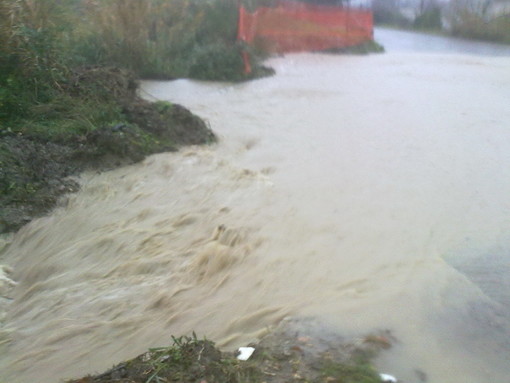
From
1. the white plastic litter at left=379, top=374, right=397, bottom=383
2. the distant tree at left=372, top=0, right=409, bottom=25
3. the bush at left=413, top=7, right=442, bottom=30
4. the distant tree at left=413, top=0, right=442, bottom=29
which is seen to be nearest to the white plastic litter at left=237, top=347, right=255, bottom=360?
the white plastic litter at left=379, top=374, right=397, bottom=383

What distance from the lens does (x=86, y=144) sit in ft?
23.2

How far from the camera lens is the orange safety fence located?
1447 cm

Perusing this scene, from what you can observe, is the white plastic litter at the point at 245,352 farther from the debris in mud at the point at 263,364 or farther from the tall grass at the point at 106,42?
the tall grass at the point at 106,42

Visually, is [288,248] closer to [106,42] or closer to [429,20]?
[106,42]

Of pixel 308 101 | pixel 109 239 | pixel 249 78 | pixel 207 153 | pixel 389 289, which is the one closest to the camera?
pixel 389 289

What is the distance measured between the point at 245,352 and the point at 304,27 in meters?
13.3

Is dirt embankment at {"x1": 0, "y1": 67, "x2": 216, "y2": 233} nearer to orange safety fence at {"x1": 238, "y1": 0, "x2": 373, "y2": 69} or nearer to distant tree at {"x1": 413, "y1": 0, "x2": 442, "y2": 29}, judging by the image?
orange safety fence at {"x1": 238, "y1": 0, "x2": 373, "y2": 69}

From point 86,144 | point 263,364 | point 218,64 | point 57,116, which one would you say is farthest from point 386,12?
point 263,364

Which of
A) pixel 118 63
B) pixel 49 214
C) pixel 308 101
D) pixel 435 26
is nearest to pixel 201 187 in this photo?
pixel 49 214

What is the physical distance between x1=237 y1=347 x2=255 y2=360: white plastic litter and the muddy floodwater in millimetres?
181

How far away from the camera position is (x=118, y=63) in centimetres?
1130

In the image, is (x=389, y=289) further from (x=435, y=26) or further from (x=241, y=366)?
(x=435, y=26)

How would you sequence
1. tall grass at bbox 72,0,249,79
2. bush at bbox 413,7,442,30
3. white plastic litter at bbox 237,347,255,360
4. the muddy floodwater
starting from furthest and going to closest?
bush at bbox 413,7,442,30
tall grass at bbox 72,0,249,79
the muddy floodwater
white plastic litter at bbox 237,347,255,360

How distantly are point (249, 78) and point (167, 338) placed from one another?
9.11 metres
